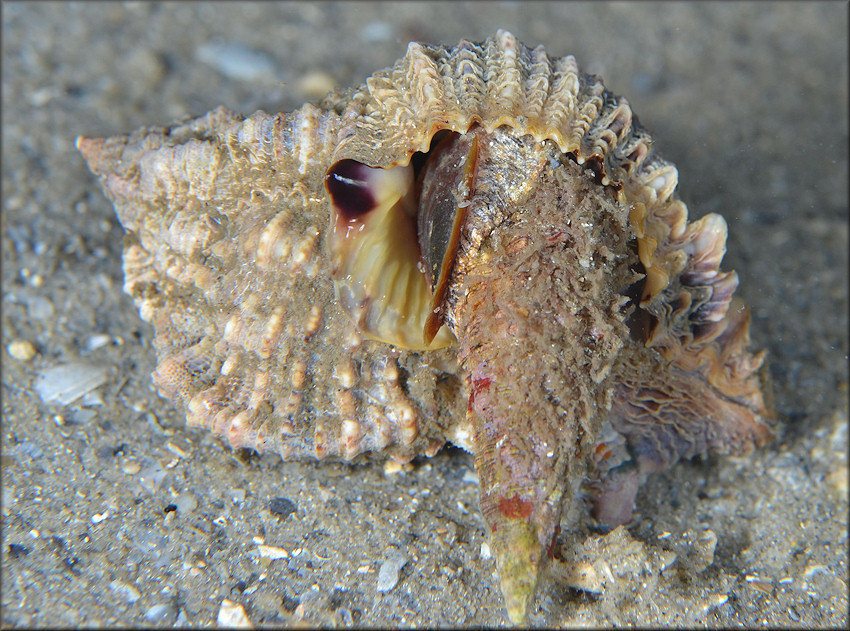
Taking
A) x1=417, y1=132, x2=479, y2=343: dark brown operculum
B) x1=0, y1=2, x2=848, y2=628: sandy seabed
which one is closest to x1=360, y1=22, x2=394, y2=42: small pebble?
x1=0, y1=2, x2=848, y2=628: sandy seabed

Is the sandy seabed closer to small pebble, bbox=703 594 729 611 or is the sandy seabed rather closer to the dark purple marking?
small pebble, bbox=703 594 729 611

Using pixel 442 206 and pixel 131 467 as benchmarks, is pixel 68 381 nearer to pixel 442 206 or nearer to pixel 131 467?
pixel 131 467

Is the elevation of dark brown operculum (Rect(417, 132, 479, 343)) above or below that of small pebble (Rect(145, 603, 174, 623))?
above

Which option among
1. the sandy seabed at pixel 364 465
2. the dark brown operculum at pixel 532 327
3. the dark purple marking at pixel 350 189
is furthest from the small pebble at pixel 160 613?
the dark purple marking at pixel 350 189

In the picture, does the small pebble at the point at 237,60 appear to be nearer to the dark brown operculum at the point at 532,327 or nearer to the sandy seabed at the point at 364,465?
the sandy seabed at the point at 364,465

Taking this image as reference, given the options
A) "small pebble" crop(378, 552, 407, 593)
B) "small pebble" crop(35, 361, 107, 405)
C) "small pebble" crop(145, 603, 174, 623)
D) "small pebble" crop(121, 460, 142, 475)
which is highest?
"small pebble" crop(378, 552, 407, 593)

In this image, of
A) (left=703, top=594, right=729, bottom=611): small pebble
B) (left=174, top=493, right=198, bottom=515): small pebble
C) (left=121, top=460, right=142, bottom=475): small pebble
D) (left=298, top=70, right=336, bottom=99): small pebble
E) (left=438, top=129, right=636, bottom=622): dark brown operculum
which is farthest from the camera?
(left=298, top=70, right=336, bottom=99): small pebble

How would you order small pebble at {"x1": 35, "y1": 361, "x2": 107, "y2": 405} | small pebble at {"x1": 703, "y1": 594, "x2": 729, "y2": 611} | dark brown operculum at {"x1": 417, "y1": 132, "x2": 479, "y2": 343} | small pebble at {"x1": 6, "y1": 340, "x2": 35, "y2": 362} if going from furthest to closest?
1. small pebble at {"x1": 6, "y1": 340, "x2": 35, "y2": 362}
2. small pebble at {"x1": 35, "y1": 361, "x2": 107, "y2": 405}
3. small pebble at {"x1": 703, "y1": 594, "x2": 729, "y2": 611}
4. dark brown operculum at {"x1": 417, "y1": 132, "x2": 479, "y2": 343}

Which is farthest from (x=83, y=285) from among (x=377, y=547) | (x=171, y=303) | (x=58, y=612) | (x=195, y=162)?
(x=377, y=547)
